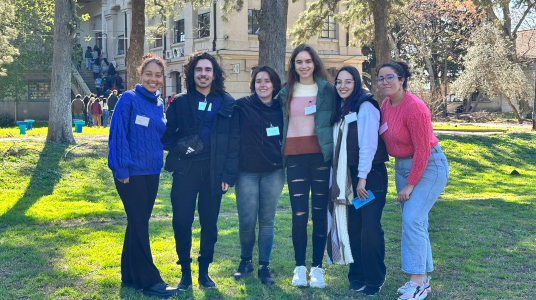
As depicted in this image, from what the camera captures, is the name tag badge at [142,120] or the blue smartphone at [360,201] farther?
the blue smartphone at [360,201]

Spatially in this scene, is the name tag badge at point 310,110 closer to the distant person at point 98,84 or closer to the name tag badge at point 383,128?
the name tag badge at point 383,128

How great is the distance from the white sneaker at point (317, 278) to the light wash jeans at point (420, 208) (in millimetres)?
772

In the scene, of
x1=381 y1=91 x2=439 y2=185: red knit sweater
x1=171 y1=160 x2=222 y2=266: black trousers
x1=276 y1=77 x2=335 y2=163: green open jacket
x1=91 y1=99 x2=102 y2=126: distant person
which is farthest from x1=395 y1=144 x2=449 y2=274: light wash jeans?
x1=91 y1=99 x2=102 y2=126: distant person

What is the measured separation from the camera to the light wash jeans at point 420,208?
4965mm

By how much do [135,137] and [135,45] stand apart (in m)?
11.6

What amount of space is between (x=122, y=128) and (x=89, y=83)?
32.3 meters

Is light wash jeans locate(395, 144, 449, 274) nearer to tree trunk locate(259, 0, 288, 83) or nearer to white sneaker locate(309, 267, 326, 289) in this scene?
white sneaker locate(309, 267, 326, 289)

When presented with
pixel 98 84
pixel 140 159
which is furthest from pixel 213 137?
pixel 98 84

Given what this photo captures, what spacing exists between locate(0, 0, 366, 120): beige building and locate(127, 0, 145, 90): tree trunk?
1049cm

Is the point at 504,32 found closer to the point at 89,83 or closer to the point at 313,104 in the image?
the point at 89,83

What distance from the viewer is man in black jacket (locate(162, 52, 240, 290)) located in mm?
5109

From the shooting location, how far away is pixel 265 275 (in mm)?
5504

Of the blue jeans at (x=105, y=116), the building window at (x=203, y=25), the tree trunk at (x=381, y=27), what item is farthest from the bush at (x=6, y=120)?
the tree trunk at (x=381, y=27)

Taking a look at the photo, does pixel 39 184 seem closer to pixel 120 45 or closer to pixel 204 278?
pixel 204 278
